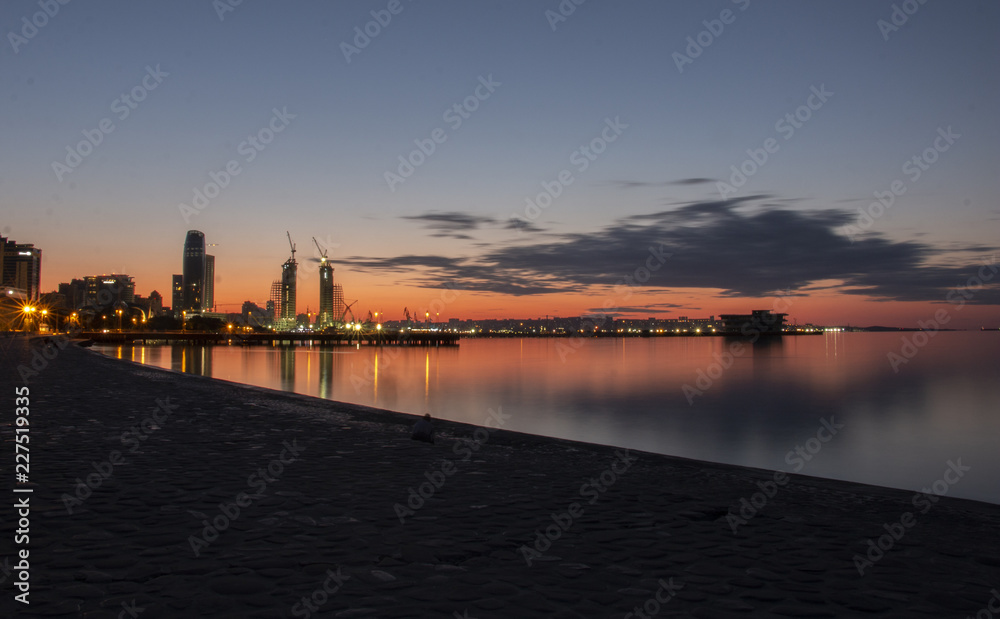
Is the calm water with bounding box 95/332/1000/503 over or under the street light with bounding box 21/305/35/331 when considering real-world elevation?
under

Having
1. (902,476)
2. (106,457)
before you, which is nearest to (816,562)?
(106,457)

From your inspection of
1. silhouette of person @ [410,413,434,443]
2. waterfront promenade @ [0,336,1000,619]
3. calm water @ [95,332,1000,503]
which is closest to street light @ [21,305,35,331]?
calm water @ [95,332,1000,503]

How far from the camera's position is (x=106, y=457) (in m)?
11.8

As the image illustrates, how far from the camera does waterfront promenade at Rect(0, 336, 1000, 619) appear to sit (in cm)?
558

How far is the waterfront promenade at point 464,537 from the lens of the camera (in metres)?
5.58

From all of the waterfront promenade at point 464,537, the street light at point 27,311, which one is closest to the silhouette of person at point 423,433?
the waterfront promenade at point 464,537

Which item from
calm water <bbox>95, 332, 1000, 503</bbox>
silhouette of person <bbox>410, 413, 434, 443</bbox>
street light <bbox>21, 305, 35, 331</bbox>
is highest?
street light <bbox>21, 305, 35, 331</bbox>

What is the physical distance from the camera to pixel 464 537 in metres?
7.45

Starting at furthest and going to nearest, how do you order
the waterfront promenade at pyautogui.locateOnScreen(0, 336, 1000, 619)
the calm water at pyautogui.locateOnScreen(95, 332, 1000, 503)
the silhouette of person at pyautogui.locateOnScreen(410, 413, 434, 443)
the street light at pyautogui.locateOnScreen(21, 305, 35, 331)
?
the street light at pyautogui.locateOnScreen(21, 305, 35, 331), the calm water at pyautogui.locateOnScreen(95, 332, 1000, 503), the silhouette of person at pyautogui.locateOnScreen(410, 413, 434, 443), the waterfront promenade at pyautogui.locateOnScreen(0, 336, 1000, 619)

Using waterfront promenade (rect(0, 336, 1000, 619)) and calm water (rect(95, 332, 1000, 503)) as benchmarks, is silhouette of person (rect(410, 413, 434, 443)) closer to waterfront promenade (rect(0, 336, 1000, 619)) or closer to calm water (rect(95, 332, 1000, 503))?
waterfront promenade (rect(0, 336, 1000, 619))

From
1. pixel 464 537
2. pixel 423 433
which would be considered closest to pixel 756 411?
pixel 423 433

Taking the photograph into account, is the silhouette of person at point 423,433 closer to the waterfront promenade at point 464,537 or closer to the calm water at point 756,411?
the waterfront promenade at point 464,537

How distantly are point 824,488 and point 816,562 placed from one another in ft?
16.0

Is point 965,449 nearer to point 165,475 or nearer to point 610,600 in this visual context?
point 610,600
